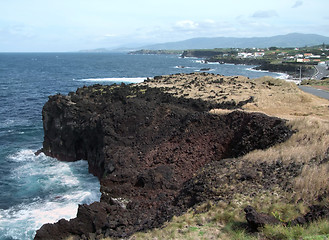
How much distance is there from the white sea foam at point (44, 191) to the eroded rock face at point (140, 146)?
1.63 metres

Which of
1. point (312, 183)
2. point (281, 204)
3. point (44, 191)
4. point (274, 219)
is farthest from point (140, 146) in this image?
point (274, 219)

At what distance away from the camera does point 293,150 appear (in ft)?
54.3

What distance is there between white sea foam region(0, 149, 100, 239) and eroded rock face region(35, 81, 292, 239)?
163 cm

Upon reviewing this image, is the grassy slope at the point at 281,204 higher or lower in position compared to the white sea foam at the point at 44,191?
higher

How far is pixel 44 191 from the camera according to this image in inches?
1059

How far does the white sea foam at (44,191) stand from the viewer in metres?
21.5

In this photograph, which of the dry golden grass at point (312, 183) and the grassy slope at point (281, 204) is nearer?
the grassy slope at point (281, 204)

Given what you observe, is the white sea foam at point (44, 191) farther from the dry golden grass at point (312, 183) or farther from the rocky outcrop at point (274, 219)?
the dry golden grass at point (312, 183)

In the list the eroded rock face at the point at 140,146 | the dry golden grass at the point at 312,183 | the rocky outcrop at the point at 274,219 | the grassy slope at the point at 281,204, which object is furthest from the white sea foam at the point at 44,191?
the dry golden grass at the point at 312,183

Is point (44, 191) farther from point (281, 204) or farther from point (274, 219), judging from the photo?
point (274, 219)

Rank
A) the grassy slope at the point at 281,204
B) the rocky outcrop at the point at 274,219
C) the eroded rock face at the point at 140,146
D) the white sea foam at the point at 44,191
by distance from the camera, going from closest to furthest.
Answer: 1. the grassy slope at the point at 281,204
2. the rocky outcrop at the point at 274,219
3. the eroded rock face at the point at 140,146
4. the white sea foam at the point at 44,191

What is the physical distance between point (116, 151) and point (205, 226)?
1349 centimetres

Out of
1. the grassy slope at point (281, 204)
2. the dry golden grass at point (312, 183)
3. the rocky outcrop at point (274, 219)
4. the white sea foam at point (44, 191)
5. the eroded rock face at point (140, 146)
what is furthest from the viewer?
Result: the white sea foam at point (44, 191)

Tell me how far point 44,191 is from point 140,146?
31.4 feet
